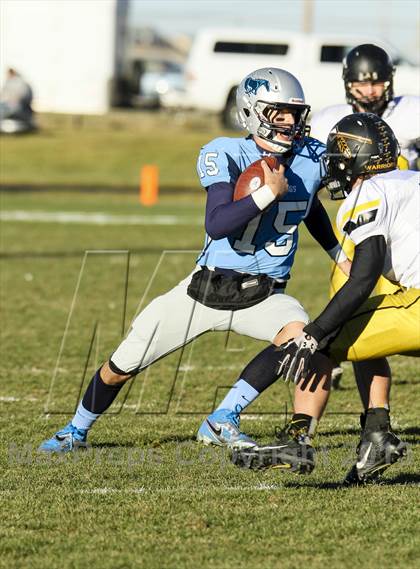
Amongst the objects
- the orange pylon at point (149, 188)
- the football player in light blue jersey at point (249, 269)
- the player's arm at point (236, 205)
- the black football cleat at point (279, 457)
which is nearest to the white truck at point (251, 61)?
the orange pylon at point (149, 188)

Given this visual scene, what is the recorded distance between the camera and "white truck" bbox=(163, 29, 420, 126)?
29375mm

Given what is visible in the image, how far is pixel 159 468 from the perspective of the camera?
16.8ft

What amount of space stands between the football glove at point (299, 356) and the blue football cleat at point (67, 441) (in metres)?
1.24

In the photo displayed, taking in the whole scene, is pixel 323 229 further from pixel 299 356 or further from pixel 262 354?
pixel 299 356

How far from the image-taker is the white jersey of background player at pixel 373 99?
268 inches

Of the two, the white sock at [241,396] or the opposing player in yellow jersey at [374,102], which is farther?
the opposing player in yellow jersey at [374,102]

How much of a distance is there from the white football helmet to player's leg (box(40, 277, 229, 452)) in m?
0.74

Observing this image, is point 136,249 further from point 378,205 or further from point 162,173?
point 162,173

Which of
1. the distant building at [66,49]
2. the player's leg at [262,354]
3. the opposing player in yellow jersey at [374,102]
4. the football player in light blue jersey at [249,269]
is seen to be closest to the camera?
the player's leg at [262,354]

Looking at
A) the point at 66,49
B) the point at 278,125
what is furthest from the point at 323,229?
the point at 66,49

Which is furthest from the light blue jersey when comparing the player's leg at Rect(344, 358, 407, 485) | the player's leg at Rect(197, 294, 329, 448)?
the player's leg at Rect(344, 358, 407, 485)

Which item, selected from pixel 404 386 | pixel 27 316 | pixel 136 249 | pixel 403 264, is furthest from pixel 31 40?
pixel 403 264

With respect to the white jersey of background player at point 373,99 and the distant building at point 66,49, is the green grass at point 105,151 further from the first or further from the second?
the white jersey of background player at point 373,99

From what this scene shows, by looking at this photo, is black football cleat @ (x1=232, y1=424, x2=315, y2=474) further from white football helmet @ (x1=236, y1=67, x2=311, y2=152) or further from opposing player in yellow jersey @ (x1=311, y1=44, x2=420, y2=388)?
opposing player in yellow jersey @ (x1=311, y1=44, x2=420, y2=388)
